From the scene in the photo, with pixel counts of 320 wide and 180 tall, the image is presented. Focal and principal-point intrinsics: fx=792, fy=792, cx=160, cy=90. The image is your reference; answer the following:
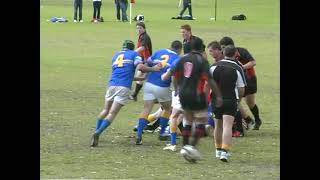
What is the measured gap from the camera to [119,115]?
59.3 ft

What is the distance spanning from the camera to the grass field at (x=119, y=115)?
12.0 meters

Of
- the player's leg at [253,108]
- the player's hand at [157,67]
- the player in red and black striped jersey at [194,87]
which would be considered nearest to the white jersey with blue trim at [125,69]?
the player's hand at [157,67]

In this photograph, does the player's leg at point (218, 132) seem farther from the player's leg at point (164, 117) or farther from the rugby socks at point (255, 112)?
the rugby socks at point (255, 112)

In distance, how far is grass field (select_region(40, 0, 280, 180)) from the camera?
12008 mm

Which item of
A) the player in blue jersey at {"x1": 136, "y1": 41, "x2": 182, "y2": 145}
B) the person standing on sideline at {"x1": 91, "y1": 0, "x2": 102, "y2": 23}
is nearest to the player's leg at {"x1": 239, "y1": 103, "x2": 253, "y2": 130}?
the player in blue jersey at {"x1": 136, "y1": 41, "x2": 182, "y2": 145}

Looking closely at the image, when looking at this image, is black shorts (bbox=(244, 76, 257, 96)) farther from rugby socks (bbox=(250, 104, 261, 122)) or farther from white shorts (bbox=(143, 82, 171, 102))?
white shorts (bbox=(143, 82, 171, 102))

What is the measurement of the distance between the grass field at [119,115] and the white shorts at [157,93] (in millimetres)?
868

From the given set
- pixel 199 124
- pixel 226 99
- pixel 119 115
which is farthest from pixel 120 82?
pixel 119 115

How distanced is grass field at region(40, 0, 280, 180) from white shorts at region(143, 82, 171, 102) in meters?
0.87
